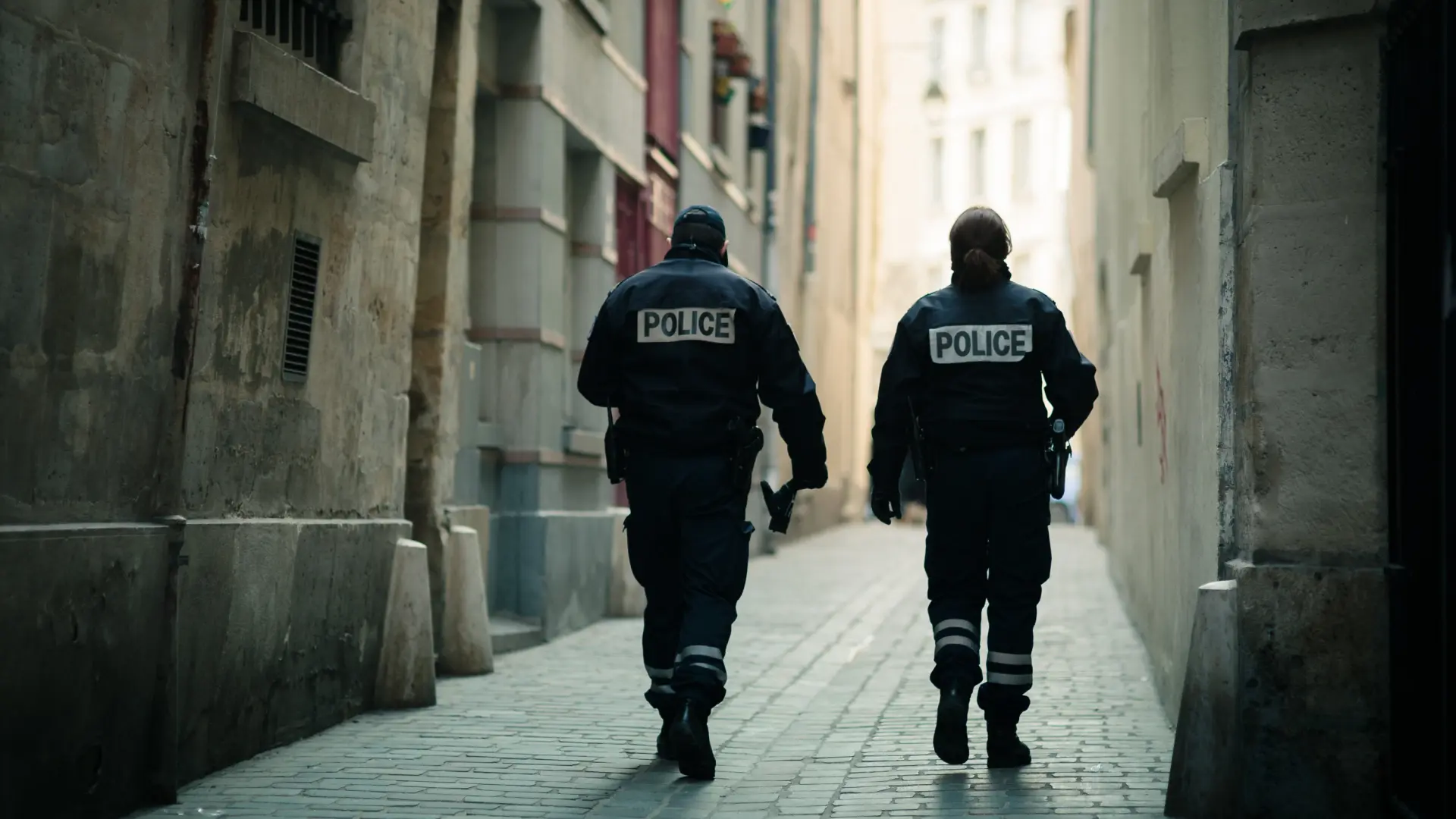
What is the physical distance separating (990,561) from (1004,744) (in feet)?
2.02

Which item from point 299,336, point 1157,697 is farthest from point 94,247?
point 1157,697

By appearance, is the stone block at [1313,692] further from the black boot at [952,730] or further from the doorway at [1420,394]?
the black boot at [952,730]

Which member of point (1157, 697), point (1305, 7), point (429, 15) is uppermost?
point (429, 15)

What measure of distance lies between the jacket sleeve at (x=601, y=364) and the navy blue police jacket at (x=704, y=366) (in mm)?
36

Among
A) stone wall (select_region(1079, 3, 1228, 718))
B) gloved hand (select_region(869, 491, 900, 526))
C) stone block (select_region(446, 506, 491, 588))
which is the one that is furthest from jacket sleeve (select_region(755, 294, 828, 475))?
stone block (select_region(446, 506, 491, 588))

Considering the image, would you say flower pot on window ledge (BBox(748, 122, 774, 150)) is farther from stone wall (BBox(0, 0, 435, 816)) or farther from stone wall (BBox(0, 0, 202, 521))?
stone wall (BBox(0, 0, 202, 521))

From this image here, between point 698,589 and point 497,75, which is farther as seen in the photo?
point 497,75

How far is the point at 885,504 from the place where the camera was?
23.4 feet

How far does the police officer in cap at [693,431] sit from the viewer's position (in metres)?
6.93

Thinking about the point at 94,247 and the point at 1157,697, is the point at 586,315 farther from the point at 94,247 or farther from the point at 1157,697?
the point at 94,247

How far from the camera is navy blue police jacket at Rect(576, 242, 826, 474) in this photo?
6984 millimetres

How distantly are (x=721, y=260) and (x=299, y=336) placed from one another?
1.74 meters

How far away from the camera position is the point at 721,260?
24.2ft

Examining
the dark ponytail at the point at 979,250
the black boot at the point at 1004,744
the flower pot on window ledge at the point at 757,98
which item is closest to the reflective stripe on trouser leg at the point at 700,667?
the black boot at the point at 1004,744
